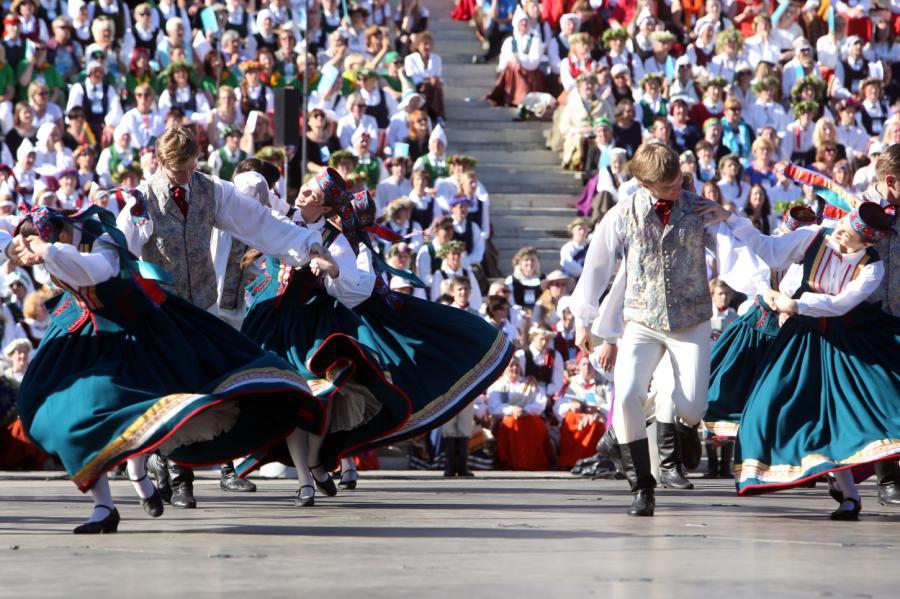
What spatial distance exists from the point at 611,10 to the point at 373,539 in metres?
13.7

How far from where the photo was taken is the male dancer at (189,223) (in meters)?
7.37

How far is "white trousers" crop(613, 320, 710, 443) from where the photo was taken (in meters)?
6.88

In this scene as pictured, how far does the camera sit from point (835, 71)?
18734 mm

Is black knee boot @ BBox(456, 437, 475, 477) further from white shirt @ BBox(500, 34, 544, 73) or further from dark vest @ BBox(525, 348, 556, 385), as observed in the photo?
white shirt @ BBox(500, 34, 544, 73)

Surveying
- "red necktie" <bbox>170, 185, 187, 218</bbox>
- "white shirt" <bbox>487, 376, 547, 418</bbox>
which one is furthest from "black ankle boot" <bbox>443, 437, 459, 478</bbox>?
"red necktie" <bbox>170, 185, 187, 218</bbox>

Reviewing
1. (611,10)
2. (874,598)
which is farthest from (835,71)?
(874,598)

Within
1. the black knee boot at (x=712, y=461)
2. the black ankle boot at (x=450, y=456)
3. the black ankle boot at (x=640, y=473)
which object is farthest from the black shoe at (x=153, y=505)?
the black knee boot at (x=712, y=461)

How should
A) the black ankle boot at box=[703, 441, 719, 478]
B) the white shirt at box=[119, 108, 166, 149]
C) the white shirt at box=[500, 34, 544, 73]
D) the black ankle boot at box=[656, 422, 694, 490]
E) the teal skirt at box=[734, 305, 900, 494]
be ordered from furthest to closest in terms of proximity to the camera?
1. the white shirt at box=[500, 34, 544, 73]
2. the white shirt at box=[119, 108, 166, 149]
3. the black ankle boot at box=[703, 441, 719, 478]
4. the black ankle boot at box=[656, 422, 694, 490]
5. the teal skirt at box=[734, 305, 900, 494]

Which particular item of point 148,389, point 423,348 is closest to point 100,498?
point 148,389

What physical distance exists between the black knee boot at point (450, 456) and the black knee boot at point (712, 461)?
1711 millimetres

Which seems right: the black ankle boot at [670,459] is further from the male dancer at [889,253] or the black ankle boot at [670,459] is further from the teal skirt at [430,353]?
the male dancer at [889,253]

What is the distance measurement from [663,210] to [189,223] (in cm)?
215

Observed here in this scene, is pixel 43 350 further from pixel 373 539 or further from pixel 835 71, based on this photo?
pixel 835 71

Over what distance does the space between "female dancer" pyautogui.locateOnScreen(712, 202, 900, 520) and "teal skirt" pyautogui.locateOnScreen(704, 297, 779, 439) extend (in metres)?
1.06
